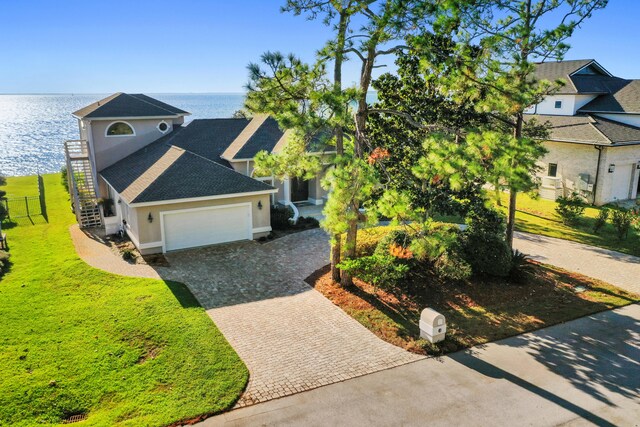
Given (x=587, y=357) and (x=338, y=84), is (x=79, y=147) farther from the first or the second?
(x=587, y=357)

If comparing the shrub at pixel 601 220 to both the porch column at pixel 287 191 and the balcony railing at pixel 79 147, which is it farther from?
the balcony railing at pixel 79 147

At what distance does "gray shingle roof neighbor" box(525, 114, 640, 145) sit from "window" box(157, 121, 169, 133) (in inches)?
794

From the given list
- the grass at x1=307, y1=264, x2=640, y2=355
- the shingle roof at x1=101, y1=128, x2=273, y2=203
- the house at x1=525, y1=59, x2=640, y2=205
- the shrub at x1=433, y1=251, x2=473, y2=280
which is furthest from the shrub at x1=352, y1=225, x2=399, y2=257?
the house at x1=525, y1=59, x2=640, y2=205

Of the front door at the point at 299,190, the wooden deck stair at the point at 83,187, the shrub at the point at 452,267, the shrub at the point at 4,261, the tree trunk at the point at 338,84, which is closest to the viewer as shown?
the tree trunk at the point at 338,84

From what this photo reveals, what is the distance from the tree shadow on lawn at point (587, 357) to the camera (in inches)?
384

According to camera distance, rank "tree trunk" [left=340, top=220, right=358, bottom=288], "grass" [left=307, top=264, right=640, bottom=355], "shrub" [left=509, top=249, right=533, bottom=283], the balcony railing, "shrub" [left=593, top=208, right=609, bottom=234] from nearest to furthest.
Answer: "grass" [left=307, top=264, right=640, bottom=355] < "tree trunk" [left=340, top=220, right=358, bottom=288] < "shrub" [left=509, top=249, right=533, bottom=283] < "shrub" [left=593, top=208, right=609, bottom=234] < the balcony railing

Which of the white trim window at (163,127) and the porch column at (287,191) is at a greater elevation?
the white trim window at (163,127)

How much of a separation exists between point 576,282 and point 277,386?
11.3m

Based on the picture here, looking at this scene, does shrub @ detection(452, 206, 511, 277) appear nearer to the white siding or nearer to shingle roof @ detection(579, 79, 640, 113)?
the white siding

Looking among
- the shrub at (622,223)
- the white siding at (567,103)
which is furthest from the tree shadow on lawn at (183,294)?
the white siding at (567,103)

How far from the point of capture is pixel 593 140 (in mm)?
25016

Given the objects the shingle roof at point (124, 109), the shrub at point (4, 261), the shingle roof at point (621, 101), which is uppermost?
the shingle roof at point (621, 101)

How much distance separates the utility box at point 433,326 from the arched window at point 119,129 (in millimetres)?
19365

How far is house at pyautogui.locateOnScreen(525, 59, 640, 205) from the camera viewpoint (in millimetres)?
25203
